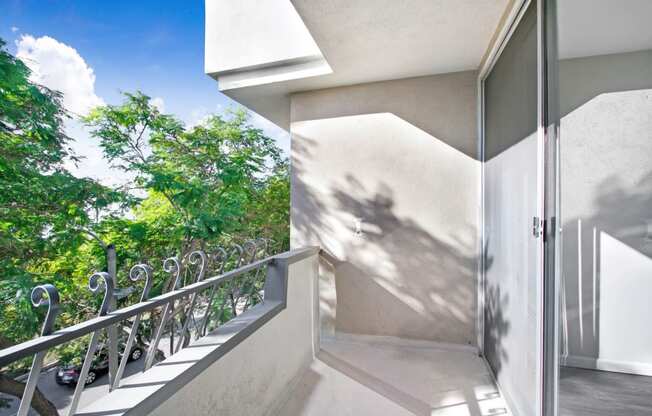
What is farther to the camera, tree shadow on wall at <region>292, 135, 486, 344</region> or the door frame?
tree shadow on wall at <region>292, 135, 486, 344</region>

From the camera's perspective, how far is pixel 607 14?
6.24 ft

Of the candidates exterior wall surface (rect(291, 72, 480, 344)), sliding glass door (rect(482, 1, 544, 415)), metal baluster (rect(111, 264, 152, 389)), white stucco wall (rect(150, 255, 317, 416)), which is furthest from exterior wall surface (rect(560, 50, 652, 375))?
metal baluster (rect(111, 264, 152, 389))

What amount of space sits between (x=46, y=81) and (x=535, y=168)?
7208mm

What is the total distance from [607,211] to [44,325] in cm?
347

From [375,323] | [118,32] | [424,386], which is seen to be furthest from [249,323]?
[118,32]

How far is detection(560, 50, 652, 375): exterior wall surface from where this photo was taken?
7.36 ft

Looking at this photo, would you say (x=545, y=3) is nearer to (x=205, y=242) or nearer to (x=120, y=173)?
(x=205, y=242)

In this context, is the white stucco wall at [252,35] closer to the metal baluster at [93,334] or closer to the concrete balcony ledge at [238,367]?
the concrete balcony ledge at [238,367]

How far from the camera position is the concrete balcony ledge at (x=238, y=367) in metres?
1.06

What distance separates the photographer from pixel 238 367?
1.60 meters

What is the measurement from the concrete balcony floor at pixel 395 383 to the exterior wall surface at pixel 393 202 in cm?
22

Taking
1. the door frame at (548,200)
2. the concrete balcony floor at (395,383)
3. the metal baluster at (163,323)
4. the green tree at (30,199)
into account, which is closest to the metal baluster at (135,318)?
the metal baluster at (163,323)

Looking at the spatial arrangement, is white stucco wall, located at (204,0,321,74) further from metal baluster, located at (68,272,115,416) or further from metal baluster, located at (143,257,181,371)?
metal baluster, located at (68,272,115,416)

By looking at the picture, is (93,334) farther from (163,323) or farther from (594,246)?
(594,246)
